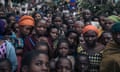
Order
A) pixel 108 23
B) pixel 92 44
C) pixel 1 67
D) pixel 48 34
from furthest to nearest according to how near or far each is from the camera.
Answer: pixel 108 23, pixel 48 34, pixel 92 44, pixel 1 67

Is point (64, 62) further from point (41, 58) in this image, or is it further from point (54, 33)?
point (54, 33)

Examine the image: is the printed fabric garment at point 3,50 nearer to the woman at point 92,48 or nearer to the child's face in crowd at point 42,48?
the child's face in crowd at point 42,48

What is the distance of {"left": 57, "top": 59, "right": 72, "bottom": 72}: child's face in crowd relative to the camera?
4.66 m

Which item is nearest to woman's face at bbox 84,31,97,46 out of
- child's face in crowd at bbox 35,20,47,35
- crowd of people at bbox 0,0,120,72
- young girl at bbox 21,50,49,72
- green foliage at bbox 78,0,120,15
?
crowd of people at bbox 0,0,120,72

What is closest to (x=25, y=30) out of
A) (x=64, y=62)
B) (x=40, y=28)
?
(x=40, y=28)

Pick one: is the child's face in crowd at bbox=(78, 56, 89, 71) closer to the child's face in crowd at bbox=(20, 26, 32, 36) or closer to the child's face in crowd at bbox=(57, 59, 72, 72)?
the child's face in crowd at bbox=(57, 59, 72, 72)

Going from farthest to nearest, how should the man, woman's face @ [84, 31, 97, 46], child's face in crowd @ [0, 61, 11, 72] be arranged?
woman's face @ [84, 31, 97, 46]
the man
child's face in crowd @ [0, 61, 11, 72]

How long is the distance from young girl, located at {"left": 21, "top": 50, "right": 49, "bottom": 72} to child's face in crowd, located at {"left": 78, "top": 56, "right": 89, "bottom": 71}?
5.62 feet

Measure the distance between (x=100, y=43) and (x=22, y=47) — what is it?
1.43 metres

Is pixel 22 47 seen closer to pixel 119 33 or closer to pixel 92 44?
pixel 92 44

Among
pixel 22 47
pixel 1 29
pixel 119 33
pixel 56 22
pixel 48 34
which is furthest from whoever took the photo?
pixel 56 22

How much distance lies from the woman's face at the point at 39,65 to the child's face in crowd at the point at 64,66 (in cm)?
100

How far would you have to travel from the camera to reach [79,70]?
5402 millimetres

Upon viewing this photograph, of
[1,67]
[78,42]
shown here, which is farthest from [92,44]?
[1,67]
